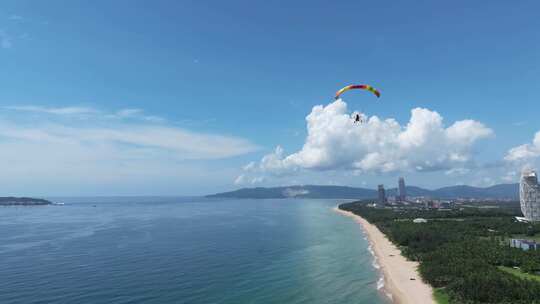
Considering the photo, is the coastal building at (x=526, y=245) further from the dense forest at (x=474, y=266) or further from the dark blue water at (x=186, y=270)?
the dark blue water at (x=186, y=270)

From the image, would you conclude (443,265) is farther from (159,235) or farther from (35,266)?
(159,235)

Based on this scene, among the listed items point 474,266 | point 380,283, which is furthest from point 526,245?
point 380,283

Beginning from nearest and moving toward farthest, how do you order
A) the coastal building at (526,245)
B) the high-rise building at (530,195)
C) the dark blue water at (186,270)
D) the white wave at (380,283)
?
1. the dark blue water at (186,270)
2. the white wave at (380,283)
3. the coastal building at (526,245)
4. the high-rise building at (530,195)

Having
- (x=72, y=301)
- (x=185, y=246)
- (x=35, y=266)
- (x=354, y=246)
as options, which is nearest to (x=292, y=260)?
(x=354, y=246)

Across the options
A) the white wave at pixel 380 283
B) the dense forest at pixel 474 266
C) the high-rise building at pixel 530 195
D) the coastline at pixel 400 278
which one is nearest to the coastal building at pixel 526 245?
the dense forest at pixel 474 266

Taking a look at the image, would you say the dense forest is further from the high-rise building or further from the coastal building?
the high-rise building

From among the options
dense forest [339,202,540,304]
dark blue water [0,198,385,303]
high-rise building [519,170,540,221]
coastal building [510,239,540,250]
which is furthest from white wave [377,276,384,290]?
high-rise building [519,170,540,221]
